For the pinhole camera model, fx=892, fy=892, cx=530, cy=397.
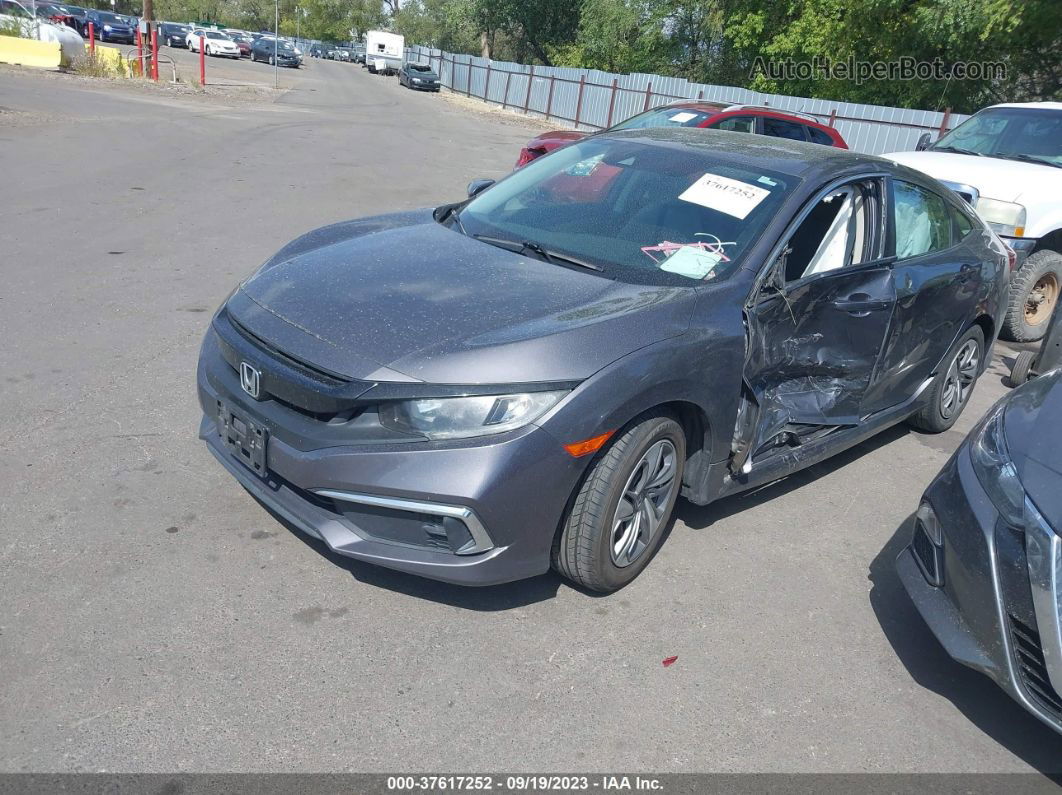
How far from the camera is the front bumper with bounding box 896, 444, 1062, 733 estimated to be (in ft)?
8.71

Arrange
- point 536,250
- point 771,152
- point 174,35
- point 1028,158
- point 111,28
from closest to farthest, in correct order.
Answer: point 536,250 < point 771,152 < point 1028,158 < point 111,28 < point 174,35

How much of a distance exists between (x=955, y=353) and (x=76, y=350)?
17.2ft

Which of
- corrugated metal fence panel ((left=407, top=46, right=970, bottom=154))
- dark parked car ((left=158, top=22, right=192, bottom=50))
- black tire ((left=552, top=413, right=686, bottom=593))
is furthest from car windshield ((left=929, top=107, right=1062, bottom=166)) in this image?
dark parked car ((left=158, top=22, right=192, bottom=50))

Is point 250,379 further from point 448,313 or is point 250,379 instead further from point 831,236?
point 831,236

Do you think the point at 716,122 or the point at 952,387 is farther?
the point at 716,122

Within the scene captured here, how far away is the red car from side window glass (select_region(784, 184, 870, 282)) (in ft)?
22.9

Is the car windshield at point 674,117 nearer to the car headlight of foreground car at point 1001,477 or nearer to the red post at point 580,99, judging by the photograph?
the car headlight of foreground car at point 1001,477

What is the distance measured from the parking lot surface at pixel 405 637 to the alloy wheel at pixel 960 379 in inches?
16.6

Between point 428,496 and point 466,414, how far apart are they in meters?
0.30

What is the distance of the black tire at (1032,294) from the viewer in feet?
25.4

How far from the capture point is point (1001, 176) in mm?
Answer: 7910

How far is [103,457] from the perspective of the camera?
4.12 m

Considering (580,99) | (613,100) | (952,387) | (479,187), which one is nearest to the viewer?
(479,187)

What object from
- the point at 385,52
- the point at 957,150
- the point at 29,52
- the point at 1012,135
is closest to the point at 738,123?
the point at 957,150
